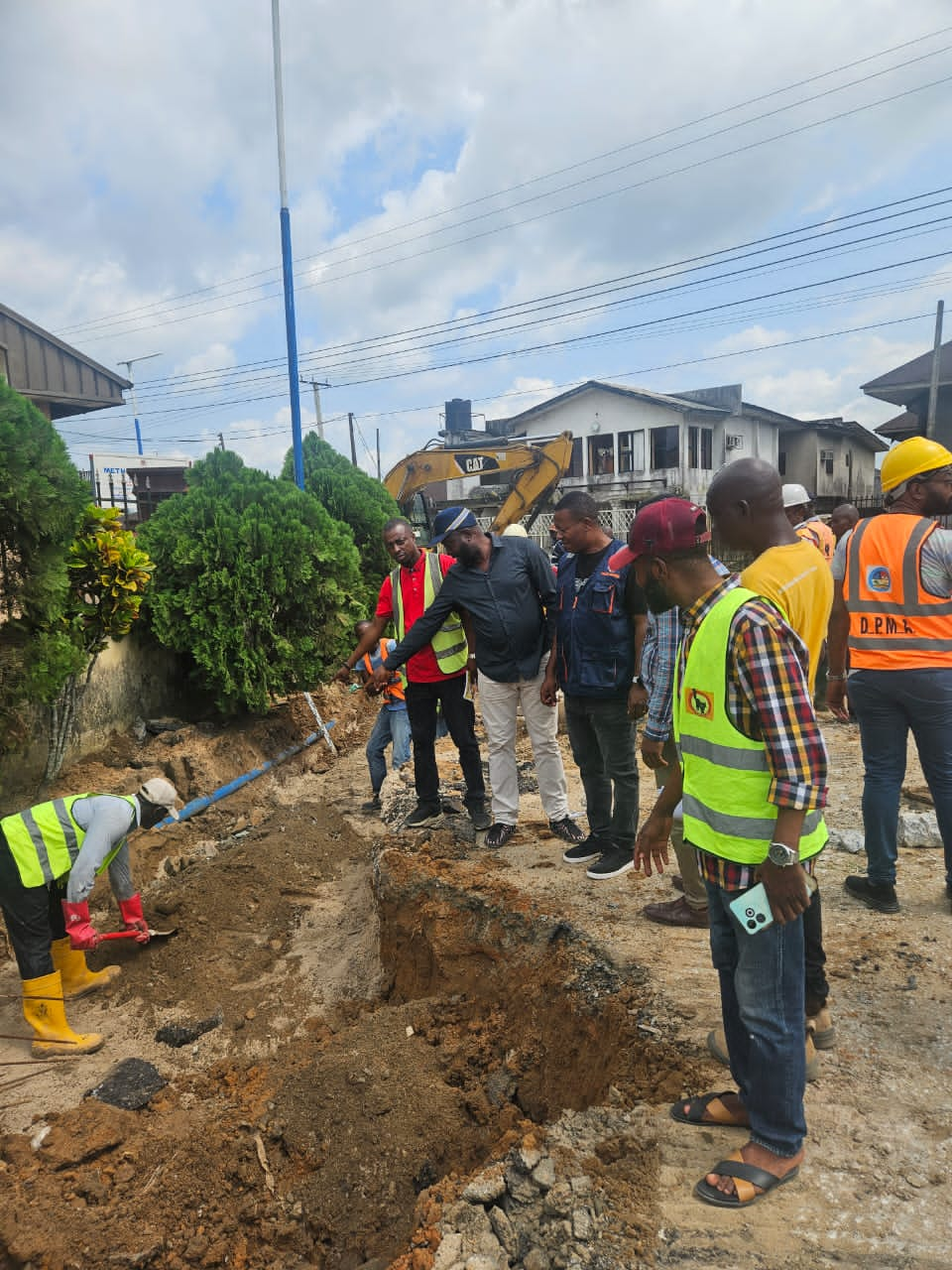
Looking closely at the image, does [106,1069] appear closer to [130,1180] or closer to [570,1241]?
[130,1180]

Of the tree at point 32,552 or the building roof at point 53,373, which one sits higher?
the building roof at point 53,373

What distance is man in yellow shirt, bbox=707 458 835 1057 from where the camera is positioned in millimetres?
2557

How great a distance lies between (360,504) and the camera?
39.9ft

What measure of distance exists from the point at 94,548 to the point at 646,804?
4.81m

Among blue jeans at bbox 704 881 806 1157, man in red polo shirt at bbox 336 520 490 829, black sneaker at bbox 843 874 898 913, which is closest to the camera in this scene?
blue jeans at bbox 704 881 806 1157

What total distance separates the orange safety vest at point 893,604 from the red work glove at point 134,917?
4.29 m

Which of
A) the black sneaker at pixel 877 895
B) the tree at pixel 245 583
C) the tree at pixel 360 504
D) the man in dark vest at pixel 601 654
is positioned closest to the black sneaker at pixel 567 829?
the man in dark vest at pixel 601 654

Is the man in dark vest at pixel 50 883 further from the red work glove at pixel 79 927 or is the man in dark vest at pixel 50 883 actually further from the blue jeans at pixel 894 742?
the blue jeans at pixel 894 742

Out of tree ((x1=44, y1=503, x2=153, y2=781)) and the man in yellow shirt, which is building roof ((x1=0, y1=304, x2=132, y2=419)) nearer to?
tree ((x1=44, y1=503, x2=153, y2=781))

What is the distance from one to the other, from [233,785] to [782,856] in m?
6.25

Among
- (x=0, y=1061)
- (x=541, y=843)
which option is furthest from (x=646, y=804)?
(x=0, y=1061)

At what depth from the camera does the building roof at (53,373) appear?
1322 centimetres

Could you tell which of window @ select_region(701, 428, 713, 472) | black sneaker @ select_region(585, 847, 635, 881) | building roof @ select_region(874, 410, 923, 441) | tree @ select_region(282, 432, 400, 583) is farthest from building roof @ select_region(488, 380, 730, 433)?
black sneaker @ select_region(585, 847, 635, 881)

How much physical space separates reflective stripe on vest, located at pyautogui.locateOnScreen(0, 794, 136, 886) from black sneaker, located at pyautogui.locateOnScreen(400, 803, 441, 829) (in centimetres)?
199
